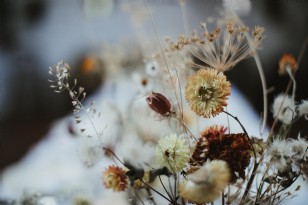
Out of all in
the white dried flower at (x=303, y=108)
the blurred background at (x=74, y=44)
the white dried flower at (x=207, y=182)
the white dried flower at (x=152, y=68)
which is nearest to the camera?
the white dried flower at (x=207, y=182)

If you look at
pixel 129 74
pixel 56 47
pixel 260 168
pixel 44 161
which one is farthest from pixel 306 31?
pixel 44 161

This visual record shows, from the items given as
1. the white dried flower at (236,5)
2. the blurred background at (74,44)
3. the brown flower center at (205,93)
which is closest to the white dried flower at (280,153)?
the brown flower center at (205,93)

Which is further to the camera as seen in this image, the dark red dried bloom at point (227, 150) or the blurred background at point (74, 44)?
the blurred background at point (74, 44)

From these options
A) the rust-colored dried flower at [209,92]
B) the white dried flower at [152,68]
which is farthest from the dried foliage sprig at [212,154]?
the white dried flower at [152,68]

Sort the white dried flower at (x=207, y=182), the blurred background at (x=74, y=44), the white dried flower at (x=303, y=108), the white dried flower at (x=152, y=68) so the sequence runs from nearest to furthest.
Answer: the white dried flower at (x=207, y=182) < the white dried flower at (x=303, y=108) < the white dried flower at (x=152, y=68) < the blurred background at (x=74, y=44)

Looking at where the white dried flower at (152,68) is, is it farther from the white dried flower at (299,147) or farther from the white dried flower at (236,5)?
the white dried flower at (299,147)

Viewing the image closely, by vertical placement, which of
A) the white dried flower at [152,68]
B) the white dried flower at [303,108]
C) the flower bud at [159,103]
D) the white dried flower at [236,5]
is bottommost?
the flower bud at [159,103]

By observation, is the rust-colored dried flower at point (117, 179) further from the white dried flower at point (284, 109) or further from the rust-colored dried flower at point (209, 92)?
the white dried flower at point (284, 109)

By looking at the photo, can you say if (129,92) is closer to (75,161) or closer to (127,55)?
(127,55)

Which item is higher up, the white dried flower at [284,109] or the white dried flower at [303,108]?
the white dried flower at [284,109]
